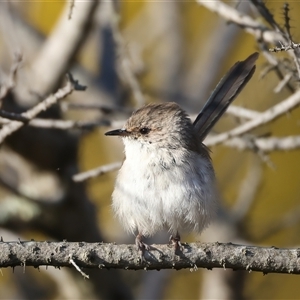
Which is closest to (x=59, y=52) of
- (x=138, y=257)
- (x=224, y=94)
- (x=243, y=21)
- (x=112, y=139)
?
(x=224, y=94)

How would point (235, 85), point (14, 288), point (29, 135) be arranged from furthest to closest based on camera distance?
1. point (14, 288)
2. point (29, 135)
3. point (235, 85)

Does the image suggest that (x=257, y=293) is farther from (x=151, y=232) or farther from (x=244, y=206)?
(x=151, y=232)

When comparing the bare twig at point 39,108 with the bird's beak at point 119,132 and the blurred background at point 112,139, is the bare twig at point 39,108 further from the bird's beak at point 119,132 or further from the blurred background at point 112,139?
the bird's beak at point 119,132

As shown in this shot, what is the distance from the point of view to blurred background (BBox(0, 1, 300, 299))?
17.5 feet

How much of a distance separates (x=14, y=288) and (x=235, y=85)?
3.47 metres

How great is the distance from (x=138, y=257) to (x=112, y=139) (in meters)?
3.91

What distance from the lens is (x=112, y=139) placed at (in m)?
7.04

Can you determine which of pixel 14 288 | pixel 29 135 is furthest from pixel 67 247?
pixel 14 288

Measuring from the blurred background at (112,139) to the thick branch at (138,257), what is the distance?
1.36 metres

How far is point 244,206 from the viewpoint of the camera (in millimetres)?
6184

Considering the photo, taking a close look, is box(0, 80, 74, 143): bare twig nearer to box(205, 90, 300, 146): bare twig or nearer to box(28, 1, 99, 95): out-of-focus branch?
box(205, 90, 300, 146): bare twig

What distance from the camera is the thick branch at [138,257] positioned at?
310cm

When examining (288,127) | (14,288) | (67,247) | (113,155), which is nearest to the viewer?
(67,247)

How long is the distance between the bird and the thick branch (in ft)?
1.54
